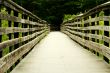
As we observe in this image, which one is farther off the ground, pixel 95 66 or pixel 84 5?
pixel 84 5

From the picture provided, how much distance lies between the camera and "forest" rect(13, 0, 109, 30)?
57350 millimetres

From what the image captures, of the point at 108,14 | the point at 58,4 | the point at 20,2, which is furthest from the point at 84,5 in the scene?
the point at 108,14

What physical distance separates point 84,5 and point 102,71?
47437 millimetres

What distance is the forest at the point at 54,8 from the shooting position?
57350 mm

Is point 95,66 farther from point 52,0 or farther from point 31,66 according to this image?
point 52,0

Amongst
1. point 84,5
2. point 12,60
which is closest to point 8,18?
point 12,60

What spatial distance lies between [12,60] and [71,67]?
1334mm

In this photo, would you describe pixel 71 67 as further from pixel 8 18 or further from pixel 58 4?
pixel 58 4

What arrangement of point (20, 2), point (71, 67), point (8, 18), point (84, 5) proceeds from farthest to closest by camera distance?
point (20, 2) → point (84, 5) → point (71, 67) → point (8, 18)

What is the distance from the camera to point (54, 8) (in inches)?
2301

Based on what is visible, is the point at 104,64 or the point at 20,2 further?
the point at 20,2

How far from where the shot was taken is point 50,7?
60.7 m

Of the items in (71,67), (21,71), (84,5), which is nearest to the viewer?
(21,71)

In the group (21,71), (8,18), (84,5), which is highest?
(84,5)
